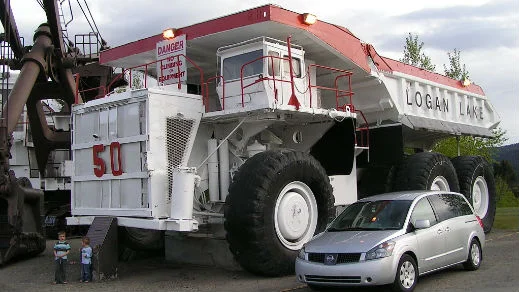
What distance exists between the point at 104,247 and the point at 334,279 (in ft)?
13.7

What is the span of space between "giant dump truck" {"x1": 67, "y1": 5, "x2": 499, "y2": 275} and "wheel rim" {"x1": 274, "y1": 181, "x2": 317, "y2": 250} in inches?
0.9

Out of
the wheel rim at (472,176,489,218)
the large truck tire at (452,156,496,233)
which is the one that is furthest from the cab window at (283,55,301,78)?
the wheel rim at (472,176,489,218)

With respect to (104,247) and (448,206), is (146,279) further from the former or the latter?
(448,206)

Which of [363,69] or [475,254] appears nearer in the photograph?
[475,254]

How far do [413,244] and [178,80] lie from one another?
5476 millimetres

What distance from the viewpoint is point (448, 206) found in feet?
32.4

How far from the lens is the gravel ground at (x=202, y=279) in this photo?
9039 mm

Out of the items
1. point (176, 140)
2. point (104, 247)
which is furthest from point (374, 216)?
point (104, 247)

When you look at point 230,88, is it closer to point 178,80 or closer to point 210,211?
point 178,80

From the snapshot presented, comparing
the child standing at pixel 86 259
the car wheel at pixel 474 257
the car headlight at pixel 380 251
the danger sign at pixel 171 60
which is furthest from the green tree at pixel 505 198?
the child standing at pixel 86 259

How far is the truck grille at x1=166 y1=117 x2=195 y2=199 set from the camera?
33.3 ft

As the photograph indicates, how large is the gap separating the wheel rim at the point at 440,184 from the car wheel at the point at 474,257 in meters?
3.98

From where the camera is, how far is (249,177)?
956 centimetres

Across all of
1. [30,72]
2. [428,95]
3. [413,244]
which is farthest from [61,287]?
[428,95]
